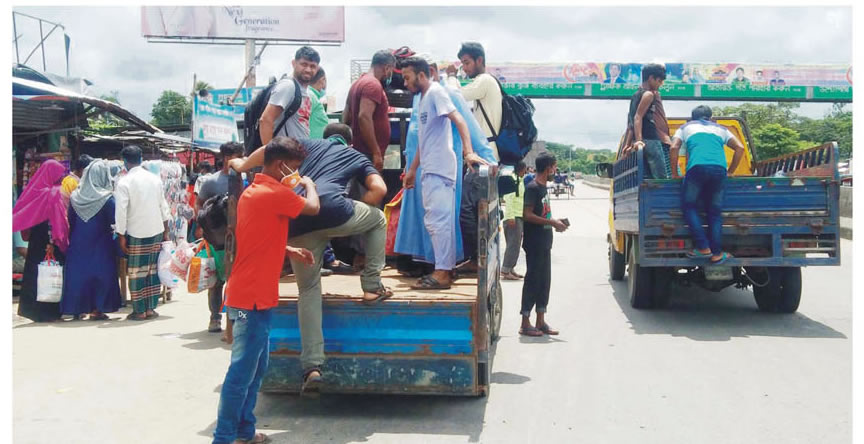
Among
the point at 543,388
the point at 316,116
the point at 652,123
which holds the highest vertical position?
the point at 652,123

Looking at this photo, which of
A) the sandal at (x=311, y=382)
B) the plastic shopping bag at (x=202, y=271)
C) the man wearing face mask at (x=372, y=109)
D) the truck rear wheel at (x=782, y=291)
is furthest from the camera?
the truck rear wheel at (x=782, y=291)

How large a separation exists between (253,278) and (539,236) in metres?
3.46

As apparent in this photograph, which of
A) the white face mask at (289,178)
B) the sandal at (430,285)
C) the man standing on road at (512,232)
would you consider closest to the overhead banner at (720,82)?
the man standing on road at (512,232)

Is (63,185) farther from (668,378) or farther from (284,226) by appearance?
(668,378)

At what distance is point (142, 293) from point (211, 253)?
5.25ft

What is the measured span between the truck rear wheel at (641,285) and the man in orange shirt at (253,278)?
502 centimetres

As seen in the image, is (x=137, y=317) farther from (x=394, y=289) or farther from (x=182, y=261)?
(x=394, y=289)

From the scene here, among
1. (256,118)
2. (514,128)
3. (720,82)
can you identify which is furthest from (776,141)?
(256,118)

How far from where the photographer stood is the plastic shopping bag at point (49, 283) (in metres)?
7.63

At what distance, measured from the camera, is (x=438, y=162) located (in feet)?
15.6

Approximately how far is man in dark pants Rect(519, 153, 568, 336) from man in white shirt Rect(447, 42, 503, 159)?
869 millimetres

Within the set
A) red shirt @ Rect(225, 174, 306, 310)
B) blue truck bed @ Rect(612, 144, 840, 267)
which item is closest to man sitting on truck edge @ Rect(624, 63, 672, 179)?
blue truck bed @ Rect(612, 144, 840, 267)

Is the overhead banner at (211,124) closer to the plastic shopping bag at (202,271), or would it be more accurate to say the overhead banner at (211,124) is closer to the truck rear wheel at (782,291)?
the plastic shopping bag at (202,271)

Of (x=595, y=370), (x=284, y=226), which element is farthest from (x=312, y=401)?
(x=595, y=370)
